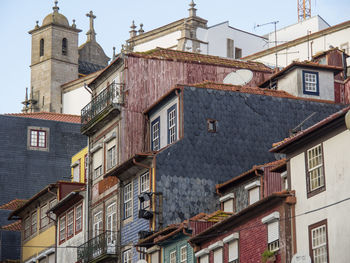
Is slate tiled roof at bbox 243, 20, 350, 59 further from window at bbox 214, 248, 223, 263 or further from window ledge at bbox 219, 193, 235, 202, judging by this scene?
window at bbox 214, 248, 223, 263

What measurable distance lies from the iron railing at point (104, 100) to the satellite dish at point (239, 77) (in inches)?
211

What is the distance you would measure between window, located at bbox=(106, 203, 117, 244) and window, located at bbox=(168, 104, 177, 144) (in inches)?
194

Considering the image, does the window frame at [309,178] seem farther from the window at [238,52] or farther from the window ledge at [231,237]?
the window at [238,52]

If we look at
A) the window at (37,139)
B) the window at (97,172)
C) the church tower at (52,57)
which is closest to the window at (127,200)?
the window at (97,172)

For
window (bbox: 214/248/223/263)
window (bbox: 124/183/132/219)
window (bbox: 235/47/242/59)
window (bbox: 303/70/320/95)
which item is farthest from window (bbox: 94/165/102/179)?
window (bbox: 235/47/242/59)

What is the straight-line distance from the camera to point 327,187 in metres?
33.6

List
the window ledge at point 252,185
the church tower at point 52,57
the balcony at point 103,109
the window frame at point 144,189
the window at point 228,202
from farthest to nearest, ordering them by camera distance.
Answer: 1. the church tower at point 52,57
2. the balcony at point 103,109
3. the window frame at point 144,189
4. the window at point 228,202
5. the window ledge at point 252,185

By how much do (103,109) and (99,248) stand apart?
22.6 ft

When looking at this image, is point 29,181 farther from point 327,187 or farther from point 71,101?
point 327,187

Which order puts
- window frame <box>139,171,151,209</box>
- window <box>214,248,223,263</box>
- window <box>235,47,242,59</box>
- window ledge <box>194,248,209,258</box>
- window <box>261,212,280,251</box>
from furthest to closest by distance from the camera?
window <box>235,47,242,59</box>
window frame <box>139,171,151,209</box>
window ledge <box>194,248,209,258</box>
window <box>214,248,223,263</box>
window <box>261,212,280,251</box>

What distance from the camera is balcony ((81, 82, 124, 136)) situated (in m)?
52.2

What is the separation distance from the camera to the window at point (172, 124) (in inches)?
1922

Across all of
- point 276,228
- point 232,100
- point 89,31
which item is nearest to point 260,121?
point 232,100

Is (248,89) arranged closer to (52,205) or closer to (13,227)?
(52,205)
